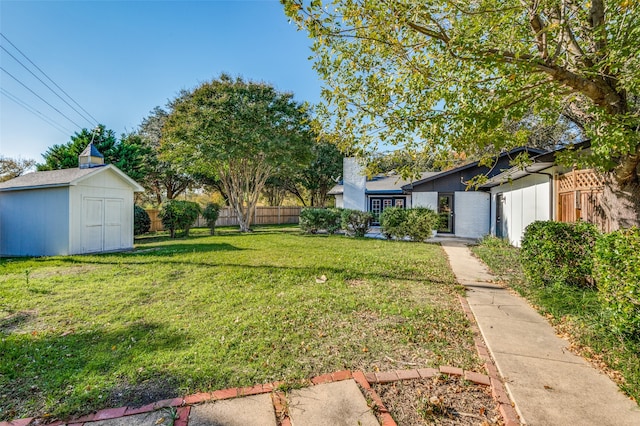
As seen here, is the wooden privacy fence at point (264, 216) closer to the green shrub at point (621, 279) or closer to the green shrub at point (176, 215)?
the green shrub at point (176, 215)

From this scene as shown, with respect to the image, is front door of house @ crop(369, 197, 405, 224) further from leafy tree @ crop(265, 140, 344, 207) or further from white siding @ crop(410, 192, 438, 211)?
leafy tree @ crop(265, 140, 344, 207)

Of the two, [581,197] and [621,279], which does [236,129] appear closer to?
[581,197]

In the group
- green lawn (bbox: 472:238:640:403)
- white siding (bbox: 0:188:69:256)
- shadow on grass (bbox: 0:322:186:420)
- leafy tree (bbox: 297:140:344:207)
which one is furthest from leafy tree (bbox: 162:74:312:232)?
shadow on grass (bbox: 0:322:186:420)

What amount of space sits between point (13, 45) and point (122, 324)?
40.0 feet

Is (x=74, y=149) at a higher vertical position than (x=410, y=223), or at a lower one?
higher

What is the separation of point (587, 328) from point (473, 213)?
12221 millimetres

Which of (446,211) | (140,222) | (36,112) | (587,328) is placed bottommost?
(587,328)

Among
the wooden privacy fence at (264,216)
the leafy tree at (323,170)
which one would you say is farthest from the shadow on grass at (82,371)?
the leafy tree at (323,170)

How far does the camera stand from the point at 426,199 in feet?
50.0

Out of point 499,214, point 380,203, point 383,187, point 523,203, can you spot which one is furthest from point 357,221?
point 380,203

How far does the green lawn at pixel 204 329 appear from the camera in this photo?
2.55 meters

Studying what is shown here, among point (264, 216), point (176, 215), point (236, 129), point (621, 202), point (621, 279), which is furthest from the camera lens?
point (264, 216)

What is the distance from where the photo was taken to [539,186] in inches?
344

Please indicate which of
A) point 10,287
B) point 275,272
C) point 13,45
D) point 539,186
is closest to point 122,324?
point 275,272
